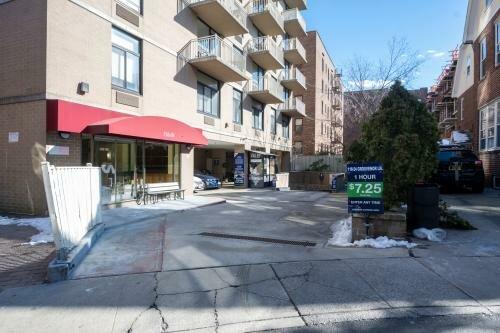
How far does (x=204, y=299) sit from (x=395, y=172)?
16.3ft

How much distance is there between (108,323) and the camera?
405cm

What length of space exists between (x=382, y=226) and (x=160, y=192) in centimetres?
937

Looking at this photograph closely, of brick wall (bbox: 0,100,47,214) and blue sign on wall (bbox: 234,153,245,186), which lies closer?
brick wall (bbox: 0,100,47,214)

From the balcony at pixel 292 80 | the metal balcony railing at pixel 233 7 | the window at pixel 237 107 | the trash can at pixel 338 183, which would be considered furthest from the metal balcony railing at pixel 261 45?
the trash can at pixel 338 183

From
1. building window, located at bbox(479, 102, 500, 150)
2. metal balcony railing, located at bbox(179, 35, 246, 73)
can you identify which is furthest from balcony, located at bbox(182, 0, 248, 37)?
building window, located at bbox(479, 102, 500, 150)

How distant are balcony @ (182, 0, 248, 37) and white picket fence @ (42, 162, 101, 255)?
40.6 ft

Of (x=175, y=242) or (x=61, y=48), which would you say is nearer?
(x=175, y=242)

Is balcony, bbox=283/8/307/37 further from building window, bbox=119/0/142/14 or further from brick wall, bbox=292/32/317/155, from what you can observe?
building window, bbox=119/0/142/14

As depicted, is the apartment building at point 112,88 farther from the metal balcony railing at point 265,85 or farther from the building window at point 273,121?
the building window at point 273,121

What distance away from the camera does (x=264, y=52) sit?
83.6 ft

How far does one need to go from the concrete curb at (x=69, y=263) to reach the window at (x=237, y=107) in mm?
17365

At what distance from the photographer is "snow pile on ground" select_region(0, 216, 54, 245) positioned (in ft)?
26.2

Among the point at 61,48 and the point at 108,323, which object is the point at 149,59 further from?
the point at 108,323

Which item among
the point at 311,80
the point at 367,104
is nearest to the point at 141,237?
the point at 367,104
